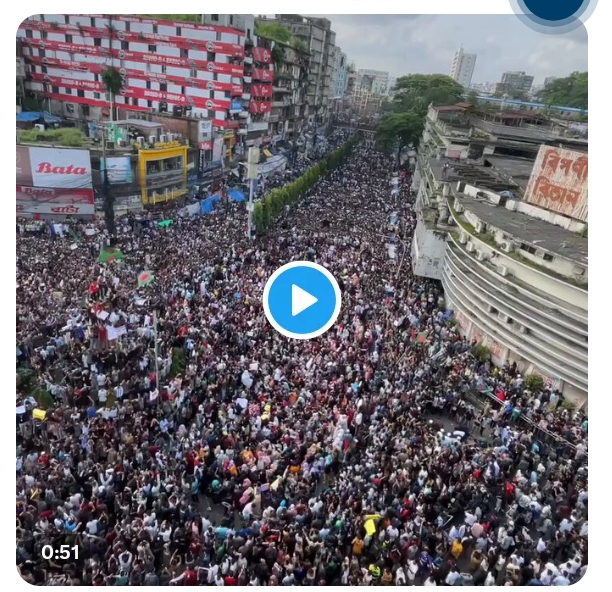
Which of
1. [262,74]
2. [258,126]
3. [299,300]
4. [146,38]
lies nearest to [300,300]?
[299,300]

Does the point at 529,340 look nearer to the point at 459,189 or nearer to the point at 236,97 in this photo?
the point at 459,189

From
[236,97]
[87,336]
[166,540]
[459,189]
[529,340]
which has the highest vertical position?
[236,97]

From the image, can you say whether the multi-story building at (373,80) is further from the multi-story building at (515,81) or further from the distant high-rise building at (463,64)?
the multi-story building at (515,81)

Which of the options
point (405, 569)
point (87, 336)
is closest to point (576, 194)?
point (405, 569)

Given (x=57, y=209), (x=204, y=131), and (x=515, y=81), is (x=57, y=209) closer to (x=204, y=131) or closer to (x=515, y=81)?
(x=204, y=131)
